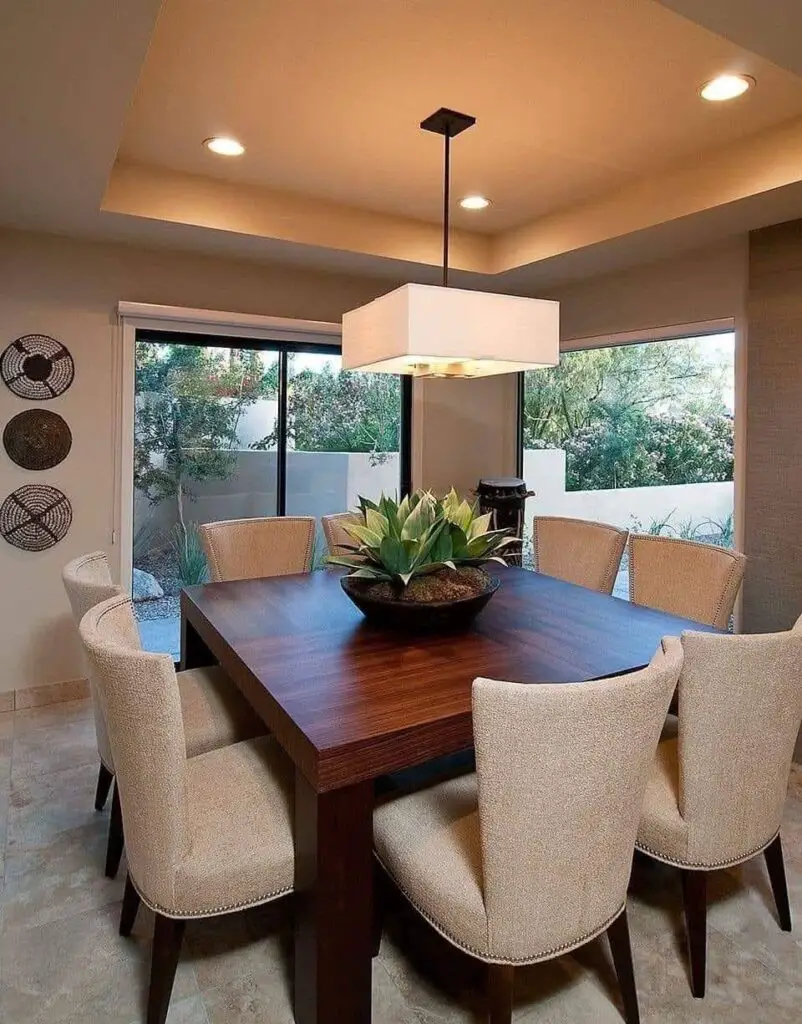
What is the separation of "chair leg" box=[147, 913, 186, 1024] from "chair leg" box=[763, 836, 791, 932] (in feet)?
5.03

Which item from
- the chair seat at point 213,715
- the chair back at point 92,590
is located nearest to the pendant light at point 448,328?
the chair back at point 92,590

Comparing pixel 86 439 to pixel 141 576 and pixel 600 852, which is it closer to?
pixel 141 576

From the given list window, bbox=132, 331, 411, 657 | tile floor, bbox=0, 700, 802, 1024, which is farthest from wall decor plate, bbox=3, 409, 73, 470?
tile floor, bbox=0, 700, 802, 1024

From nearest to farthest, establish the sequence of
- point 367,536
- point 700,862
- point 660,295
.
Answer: point 700,862, point 367,536, point 660,295

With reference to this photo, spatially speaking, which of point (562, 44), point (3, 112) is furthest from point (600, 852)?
point (3, 112)

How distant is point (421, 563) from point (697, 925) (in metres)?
1.17

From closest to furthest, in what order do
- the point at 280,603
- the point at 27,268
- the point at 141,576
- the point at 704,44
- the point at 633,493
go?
the point at 704,44
the point at 280,603
the point at 27,268
the point at 141,576
the point at 633,493

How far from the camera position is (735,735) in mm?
1526

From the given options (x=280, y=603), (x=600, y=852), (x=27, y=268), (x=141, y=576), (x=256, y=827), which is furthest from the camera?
(x=141, y=576)

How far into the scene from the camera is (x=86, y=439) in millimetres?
3469

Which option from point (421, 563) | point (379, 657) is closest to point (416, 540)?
point (421, 563)

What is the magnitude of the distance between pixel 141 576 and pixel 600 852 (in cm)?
306

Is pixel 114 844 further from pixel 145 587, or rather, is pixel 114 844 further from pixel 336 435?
pixel 336 435

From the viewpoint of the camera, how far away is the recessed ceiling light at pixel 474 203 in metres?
3.31
